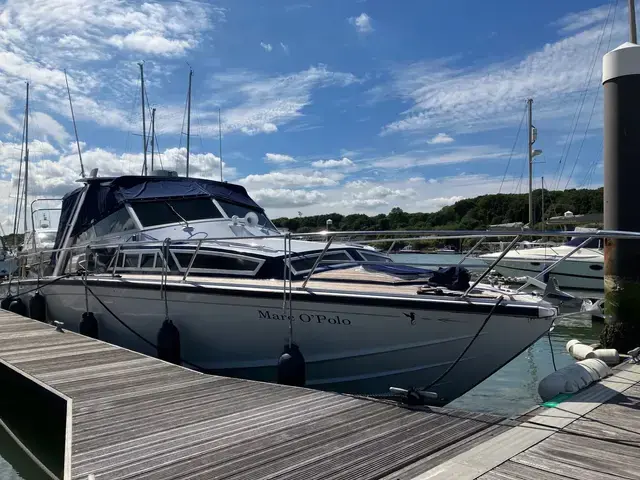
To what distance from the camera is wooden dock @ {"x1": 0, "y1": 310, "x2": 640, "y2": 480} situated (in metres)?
3.45

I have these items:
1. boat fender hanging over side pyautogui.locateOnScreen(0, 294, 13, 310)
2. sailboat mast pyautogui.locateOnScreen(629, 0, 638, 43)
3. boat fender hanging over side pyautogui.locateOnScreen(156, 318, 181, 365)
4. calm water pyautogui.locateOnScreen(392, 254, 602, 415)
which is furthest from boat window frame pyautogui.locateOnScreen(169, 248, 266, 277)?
boat fender hanging over side pyautogui.locateOnScreen(0, 294, 13, 310)

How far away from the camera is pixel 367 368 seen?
19.8 feet

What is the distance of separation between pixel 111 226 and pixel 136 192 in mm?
728

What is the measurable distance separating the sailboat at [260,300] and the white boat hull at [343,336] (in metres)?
0.01

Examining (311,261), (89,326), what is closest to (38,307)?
(89,326)

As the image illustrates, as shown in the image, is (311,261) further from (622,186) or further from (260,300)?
(622,186)

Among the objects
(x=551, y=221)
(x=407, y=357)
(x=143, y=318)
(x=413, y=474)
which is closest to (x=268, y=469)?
(x=413, y=474)

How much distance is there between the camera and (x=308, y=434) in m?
4.10

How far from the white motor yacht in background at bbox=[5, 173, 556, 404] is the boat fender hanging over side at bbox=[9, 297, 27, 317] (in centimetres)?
253

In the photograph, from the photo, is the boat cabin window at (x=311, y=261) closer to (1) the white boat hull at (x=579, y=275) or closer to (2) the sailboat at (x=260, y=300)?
(2) the sailboat at (x=260, y=300)

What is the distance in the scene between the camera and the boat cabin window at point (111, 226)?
9.21m

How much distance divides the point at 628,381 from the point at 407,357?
213 centimetres

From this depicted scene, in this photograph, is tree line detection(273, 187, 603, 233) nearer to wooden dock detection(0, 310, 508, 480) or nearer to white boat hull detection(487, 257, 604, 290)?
white boat hull detection(487, 257, 604, 290)

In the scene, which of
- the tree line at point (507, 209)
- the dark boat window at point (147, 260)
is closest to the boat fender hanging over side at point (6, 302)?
the dark boat window at point (147, 260)
